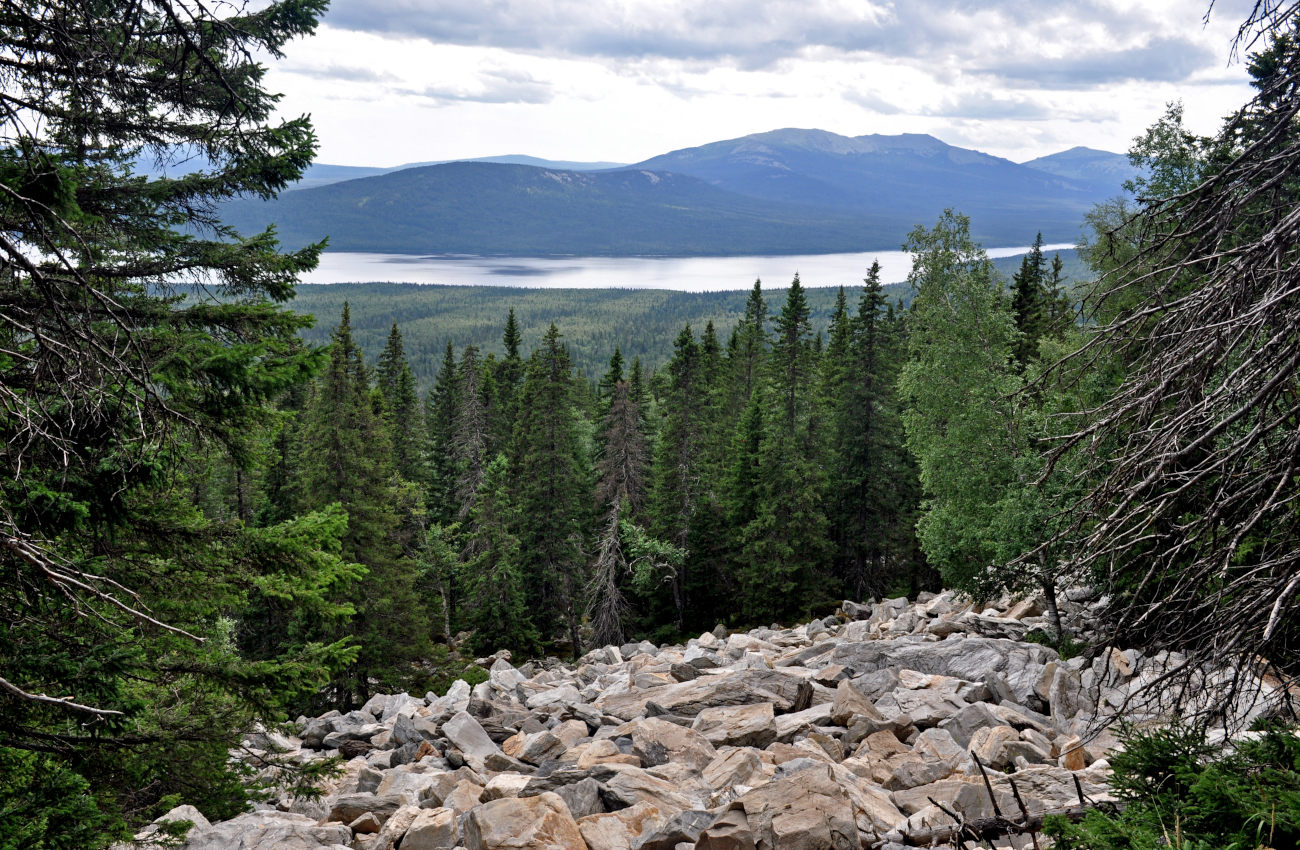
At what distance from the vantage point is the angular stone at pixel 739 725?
10.7 meters

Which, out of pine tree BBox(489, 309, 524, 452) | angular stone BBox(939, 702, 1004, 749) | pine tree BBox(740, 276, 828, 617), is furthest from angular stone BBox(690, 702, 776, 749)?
pine tree BBox(489, 309, 524, 452)

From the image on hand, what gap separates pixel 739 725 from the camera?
10.9m

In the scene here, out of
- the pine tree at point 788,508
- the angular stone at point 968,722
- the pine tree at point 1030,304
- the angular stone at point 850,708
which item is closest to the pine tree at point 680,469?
the pine tree at point 788,508

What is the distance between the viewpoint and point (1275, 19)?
3.62 m

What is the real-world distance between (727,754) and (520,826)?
314 centimetres

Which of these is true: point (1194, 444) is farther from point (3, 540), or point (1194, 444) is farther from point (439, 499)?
point (439, 499)

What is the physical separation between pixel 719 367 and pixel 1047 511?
1239 inches

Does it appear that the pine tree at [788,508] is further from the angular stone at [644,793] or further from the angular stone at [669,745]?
the angular stone at [644,793]

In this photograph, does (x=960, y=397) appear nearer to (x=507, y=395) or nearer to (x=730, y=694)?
(x=730, y=694)

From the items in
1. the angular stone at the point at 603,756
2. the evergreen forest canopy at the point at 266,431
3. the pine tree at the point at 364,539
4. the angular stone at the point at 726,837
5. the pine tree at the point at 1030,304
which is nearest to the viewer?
the evergreen forest canopy at the point at 266,431

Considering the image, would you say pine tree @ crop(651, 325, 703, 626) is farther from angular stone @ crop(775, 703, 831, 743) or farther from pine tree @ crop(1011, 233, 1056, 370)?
angular stone @ crop(775, 703, 831, 743)

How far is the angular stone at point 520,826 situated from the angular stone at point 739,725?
3.31m

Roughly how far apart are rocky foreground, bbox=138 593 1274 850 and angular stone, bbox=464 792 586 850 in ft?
0.06

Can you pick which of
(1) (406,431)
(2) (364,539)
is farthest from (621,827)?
(1) (406,431)
